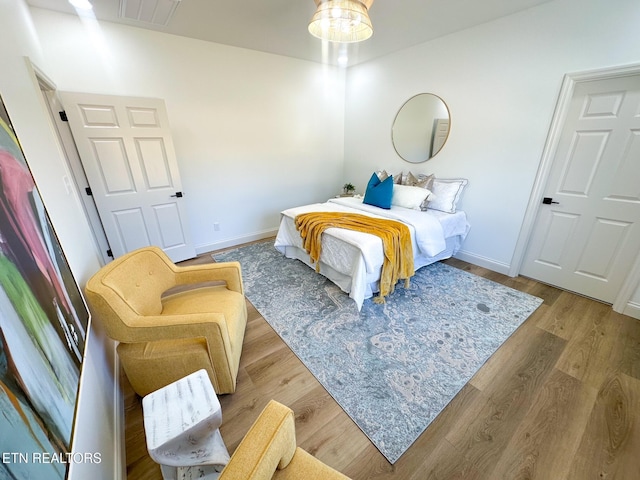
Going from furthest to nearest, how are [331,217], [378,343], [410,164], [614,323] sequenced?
[410,164] → [331,217] → [614,323] → [378,343]

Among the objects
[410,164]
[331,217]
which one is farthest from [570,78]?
[331,217]

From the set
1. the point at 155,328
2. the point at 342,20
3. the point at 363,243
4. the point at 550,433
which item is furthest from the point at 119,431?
the point at 342,20

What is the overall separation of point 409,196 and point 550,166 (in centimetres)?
134

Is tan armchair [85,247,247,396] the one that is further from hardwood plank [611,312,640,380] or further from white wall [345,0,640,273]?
white wall [345,0,640,273]

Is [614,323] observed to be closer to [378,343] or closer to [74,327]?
[378,343]

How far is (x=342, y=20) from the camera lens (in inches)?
76.1

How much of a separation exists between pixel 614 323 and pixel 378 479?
2447 mm

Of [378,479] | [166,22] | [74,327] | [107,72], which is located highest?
[166,22]

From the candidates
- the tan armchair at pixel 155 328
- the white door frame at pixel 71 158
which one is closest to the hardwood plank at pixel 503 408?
the tan armchair at pixel 155 328

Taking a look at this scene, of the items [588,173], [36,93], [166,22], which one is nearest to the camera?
[36,93]

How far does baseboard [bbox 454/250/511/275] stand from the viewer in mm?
2914

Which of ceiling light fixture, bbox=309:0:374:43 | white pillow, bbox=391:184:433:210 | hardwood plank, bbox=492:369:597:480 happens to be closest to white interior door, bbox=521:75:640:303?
white pillow, bbox=391:184:433:210

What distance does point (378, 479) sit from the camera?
3.88 ft

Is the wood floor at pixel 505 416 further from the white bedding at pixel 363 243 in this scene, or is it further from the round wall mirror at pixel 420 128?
the round wall mirror at pixel 420 128
